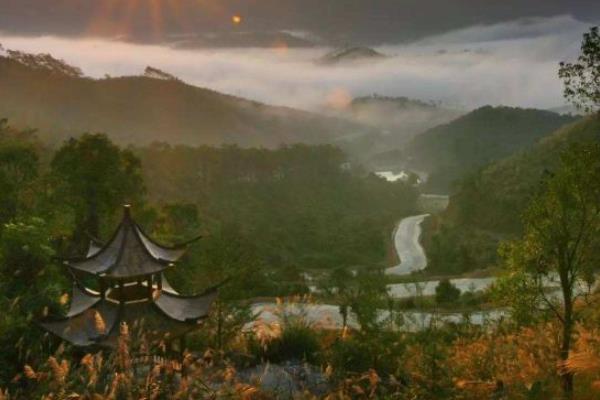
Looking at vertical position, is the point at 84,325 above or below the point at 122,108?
below

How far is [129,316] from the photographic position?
12312 mm

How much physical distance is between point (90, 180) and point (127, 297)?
16122 mm

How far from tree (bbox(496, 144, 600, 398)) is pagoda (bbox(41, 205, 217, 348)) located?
6.87 metres

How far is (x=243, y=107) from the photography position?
582 ft

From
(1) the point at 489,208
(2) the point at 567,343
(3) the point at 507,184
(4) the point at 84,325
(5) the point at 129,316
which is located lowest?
(2) the point at 567,343

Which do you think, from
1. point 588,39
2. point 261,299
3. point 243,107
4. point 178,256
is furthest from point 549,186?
point 243,107

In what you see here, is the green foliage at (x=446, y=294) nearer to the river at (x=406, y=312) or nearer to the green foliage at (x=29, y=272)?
the river at (x=406, y=312)

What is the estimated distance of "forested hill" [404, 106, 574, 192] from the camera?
125 meters

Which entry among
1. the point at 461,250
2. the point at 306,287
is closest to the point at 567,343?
the point at 306,287

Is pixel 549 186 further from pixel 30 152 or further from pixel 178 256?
pixel 30 152

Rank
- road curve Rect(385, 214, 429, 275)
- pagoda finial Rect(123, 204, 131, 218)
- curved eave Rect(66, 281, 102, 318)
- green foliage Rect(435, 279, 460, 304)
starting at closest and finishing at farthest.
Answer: pagoda finial Rect(123, 204, 131, 218)
curved eave Rect(66, 281, 102, 318)
green foliage Rect(435, 279, 460, 304)
road curve Rect(385, 214, 429, 275)

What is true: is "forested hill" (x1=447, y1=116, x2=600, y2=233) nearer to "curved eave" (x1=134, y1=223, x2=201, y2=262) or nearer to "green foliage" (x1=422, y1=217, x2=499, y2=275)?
"green foliage" (x1=422, y1=217, x2=499, y2=275)

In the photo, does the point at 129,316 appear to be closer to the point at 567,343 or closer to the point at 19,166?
the point at 567,343

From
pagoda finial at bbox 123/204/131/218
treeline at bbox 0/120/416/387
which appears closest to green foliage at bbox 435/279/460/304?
treeline at bbox 0/120/416/387
